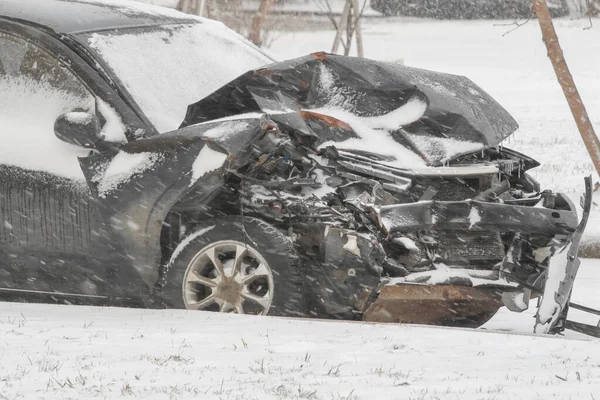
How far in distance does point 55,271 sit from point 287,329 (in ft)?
4.98

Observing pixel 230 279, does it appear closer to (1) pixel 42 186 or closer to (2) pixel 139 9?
(1) pixel 42 186

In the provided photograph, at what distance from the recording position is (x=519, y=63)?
28.4 m

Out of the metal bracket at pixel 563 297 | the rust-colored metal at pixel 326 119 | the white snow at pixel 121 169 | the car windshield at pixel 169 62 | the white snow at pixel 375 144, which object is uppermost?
the car windshield at pixel 169 62

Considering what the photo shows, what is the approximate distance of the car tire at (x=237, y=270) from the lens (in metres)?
4.99

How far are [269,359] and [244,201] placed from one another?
4.40 ft

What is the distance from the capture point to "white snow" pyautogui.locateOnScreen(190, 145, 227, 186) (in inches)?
193

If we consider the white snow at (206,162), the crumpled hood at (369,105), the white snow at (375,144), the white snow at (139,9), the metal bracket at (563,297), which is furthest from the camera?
the white snow at (139,9)

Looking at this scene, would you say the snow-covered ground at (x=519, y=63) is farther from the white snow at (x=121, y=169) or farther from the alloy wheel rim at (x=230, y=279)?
the white snow at (x=121, y=169)

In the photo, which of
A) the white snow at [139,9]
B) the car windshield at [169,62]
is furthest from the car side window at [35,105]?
the white snow at [139,9]

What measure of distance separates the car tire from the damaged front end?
17 cm

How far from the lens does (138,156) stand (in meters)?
5.09

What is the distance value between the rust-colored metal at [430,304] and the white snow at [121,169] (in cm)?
144

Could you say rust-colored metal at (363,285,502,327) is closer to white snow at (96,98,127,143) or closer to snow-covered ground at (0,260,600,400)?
snow-covered ground at (0,260,600,400)

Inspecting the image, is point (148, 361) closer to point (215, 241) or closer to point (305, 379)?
point (305, 379)
